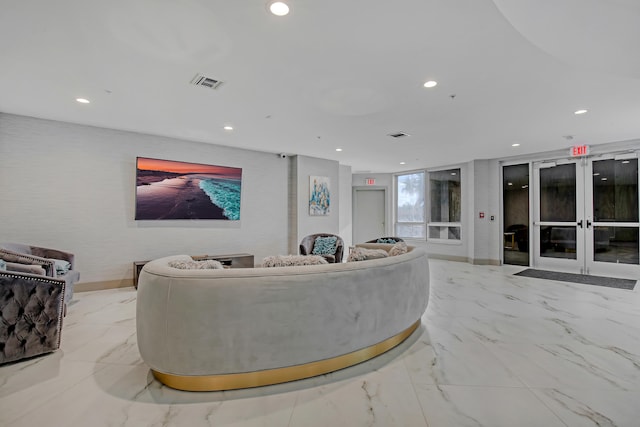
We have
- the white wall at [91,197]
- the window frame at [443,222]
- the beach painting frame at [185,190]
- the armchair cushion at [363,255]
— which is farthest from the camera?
the window frame at [443,222]

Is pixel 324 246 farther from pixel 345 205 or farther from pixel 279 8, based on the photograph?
pixel 279 8

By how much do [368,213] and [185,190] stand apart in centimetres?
600

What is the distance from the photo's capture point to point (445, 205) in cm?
857

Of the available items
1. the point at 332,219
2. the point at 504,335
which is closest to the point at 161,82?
the point at 504,335

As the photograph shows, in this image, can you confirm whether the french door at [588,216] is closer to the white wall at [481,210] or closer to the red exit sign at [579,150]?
the red exit sign at [579,150]

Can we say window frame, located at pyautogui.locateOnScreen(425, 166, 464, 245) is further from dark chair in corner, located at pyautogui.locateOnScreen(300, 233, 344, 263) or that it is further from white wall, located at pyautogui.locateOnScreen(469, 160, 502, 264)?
dark chair in corner, located at pyautogui.locateOnScreen(300, 233, 344, 263)

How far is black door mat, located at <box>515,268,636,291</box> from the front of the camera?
206 inches

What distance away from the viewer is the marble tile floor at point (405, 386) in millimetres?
1779

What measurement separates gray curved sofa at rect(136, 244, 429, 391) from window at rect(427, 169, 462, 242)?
6.90 meters

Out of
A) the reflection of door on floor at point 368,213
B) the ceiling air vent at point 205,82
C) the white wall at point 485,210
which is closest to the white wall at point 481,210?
the white wall at point 485,210

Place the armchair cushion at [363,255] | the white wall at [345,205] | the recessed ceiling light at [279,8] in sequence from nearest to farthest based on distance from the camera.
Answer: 1. the recessed ceiling light at [279,8]
2. the armchair cushion at [363,255]
3. the white wall at [345,205]

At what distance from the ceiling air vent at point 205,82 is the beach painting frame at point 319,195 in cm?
402

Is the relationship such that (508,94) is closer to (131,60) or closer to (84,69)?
(131,60)

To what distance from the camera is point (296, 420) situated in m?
1.75
